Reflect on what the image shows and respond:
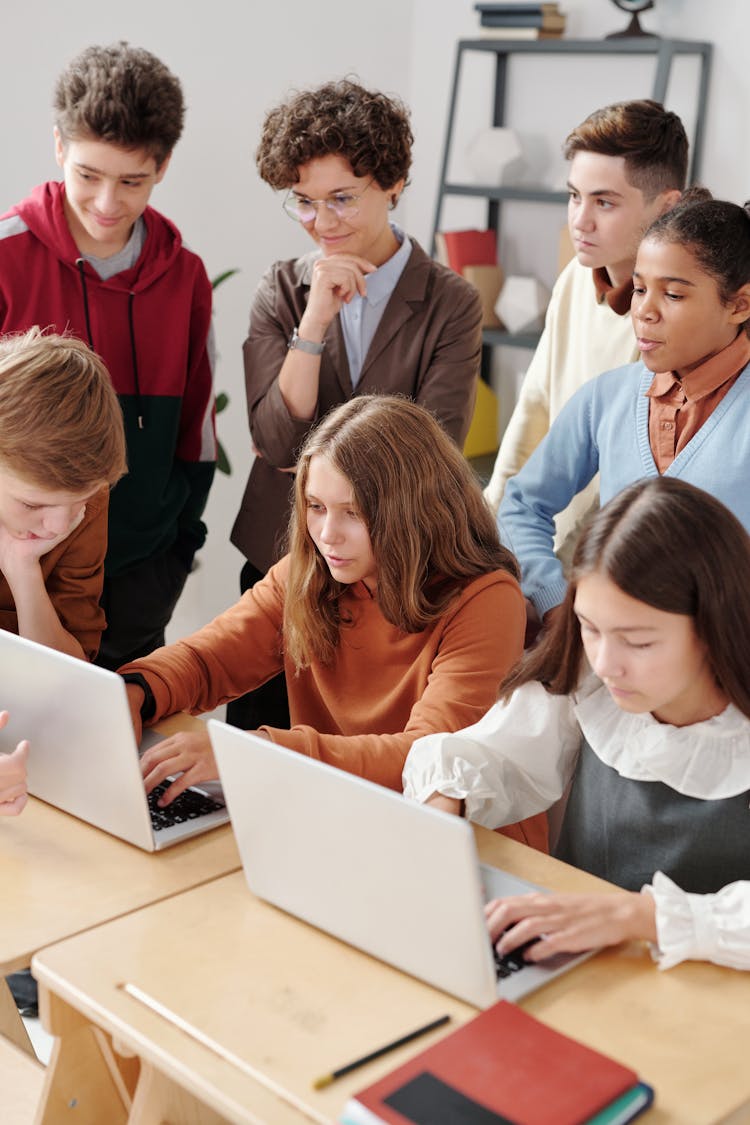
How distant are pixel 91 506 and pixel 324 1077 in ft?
3.77

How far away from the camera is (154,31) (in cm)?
369

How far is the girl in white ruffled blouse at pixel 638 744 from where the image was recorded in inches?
54.3

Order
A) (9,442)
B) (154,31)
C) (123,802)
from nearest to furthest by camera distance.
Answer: (123,802) → (9,442) → (154,31)

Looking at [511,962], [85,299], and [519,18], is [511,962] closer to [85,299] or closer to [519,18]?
[85,299]

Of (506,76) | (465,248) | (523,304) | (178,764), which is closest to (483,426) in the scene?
(523,304)

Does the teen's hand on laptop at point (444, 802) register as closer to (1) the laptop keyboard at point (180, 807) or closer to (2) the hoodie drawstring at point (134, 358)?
(1) the laptop keyboard at point (180, 807)

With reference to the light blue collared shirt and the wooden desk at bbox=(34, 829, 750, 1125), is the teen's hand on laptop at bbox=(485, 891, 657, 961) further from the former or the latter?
the light blue collared shirt

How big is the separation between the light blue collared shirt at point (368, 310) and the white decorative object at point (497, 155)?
153cm

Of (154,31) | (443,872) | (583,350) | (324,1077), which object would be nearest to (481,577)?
(583,350)

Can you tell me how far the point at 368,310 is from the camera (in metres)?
2.45

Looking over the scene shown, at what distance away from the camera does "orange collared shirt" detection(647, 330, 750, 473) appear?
1.97 metres

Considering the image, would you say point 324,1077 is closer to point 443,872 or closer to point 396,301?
point 443,872

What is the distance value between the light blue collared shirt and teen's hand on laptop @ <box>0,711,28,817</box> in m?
1.06

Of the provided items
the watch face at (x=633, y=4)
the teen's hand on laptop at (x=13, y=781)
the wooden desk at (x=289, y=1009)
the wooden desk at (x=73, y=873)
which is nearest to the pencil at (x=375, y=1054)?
the wooden desk at (x=289, y=1009)
